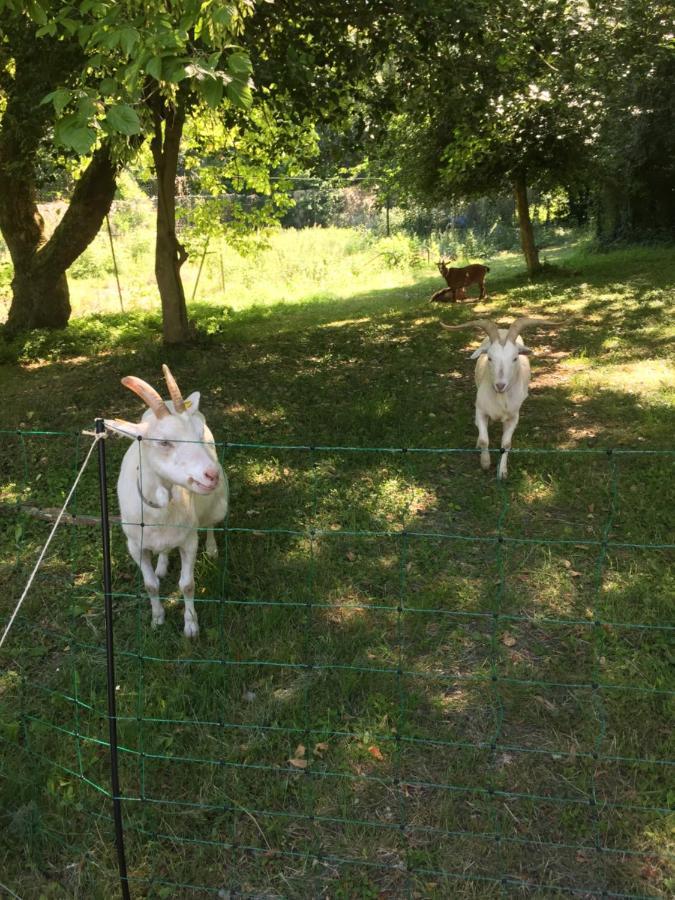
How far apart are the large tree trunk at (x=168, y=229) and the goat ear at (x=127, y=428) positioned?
20.1 feet

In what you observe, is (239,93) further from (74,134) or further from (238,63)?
(74,134)

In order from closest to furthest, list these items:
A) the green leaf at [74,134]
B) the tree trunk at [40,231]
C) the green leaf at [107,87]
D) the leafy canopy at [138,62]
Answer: the green leaf at [74,134], the leafy canopy at [138,62], the green leaf at [107,87], the tree trunk at [40,231]

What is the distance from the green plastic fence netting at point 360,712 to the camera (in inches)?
110

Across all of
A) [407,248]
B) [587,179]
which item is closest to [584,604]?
[587,179]

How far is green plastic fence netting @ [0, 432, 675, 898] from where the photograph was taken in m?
2.79

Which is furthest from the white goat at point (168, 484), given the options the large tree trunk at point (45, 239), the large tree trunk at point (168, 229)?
the large tree trunk at point (45, 239)

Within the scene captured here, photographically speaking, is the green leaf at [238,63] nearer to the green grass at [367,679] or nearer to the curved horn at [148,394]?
the curved horn at [148,394]

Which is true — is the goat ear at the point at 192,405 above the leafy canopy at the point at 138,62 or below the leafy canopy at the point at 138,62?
below

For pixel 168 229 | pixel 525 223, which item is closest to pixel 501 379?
pixel 168 229

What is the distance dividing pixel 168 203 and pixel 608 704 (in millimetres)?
8532

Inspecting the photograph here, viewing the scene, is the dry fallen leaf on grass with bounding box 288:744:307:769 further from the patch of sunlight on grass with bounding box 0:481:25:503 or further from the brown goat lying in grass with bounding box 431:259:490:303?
the brown goat lying in grass with bounding box 431:259:490:303

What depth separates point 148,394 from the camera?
3461 millimetres

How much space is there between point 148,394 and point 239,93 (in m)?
1.45

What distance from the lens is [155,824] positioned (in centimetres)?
294
